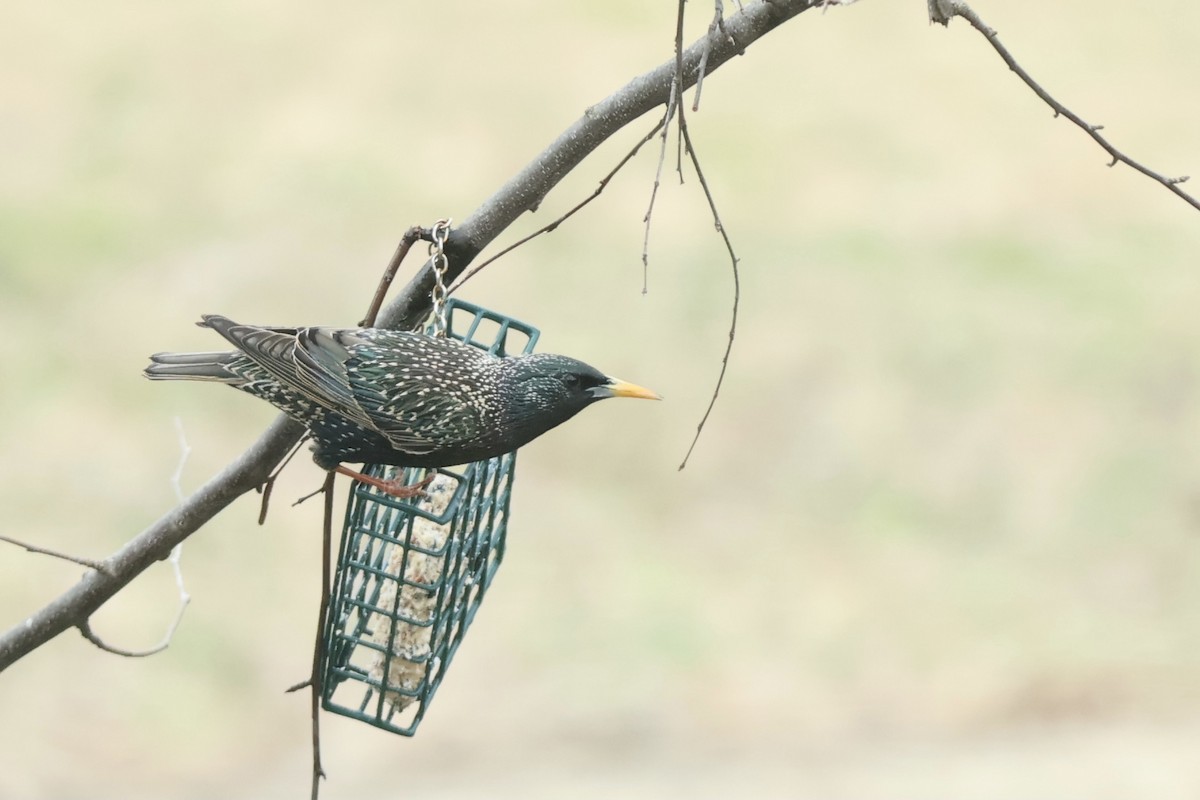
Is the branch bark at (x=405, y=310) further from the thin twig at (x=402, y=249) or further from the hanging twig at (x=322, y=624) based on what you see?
the hanging twig at (x=322, y=624)

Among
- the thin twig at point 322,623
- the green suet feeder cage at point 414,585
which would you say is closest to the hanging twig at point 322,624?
the thin twig at point 322,623

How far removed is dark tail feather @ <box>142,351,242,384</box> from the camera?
3492mm

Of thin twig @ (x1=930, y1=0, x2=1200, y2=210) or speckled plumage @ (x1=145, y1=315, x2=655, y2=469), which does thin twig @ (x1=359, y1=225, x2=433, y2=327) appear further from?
thin twig @ (x1=930, y1=0, x2=1200, y2=210)

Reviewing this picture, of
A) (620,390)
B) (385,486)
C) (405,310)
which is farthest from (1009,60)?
(385,486)

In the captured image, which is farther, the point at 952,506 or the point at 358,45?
the point at 358,45

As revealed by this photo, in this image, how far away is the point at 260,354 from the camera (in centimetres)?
344

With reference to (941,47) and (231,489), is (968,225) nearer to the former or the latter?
(941,47)

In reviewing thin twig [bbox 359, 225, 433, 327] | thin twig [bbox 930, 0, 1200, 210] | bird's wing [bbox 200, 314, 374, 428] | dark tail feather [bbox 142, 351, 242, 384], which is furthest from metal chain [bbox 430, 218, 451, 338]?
thin twig [bbox 930, 0, 1200, 210]

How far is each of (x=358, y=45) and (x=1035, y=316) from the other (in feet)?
15.2

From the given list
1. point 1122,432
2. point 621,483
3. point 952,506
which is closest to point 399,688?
point 621,483

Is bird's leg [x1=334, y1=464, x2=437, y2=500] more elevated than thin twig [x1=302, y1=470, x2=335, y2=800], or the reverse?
bird's leg [x1=334, y1=464, x2=437, y2=500]

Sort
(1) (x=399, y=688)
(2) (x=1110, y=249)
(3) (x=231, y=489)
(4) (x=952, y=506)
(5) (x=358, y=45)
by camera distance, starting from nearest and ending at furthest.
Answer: (3) (x=231, y=489) → (1) (x=399, y=688) → (4) (x=952, y=506) → (2) (x=1110, y=249) → (5) (x=358, y=45)

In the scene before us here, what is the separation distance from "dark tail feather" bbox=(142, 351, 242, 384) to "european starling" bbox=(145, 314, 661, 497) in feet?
0.06

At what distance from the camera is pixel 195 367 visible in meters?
3.55
